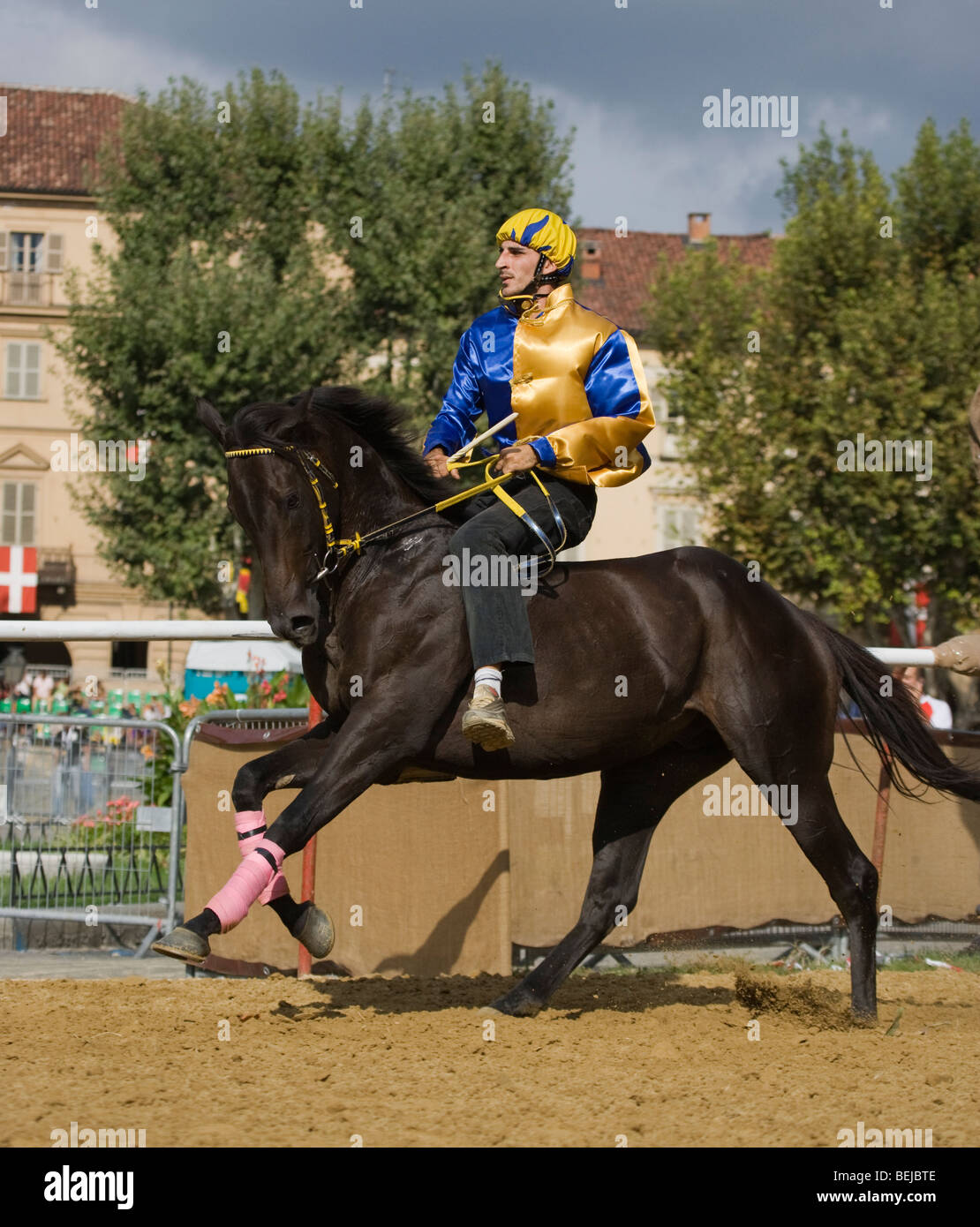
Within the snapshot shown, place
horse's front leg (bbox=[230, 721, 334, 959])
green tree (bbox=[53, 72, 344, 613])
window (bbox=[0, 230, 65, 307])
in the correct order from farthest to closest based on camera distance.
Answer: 1. window (bbox=[0, 230, 65, 307])
2. green tree (bbox=[53, 72, 344, 613])
3. horse's front leg (bbox=[230, 721, 334, 959])

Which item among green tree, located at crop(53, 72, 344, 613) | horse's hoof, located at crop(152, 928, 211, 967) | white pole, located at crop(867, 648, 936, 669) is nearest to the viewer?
horse's hoof, located at crop(152, 928, 211, 967)

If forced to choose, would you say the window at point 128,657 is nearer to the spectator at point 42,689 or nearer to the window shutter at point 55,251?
the window shutter at point 55,251

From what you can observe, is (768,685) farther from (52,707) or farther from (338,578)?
(52,707)

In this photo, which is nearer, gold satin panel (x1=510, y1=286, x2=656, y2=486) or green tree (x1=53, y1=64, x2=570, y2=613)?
gold satin panel (x1=510, y1=286, x2=656, y2=486)

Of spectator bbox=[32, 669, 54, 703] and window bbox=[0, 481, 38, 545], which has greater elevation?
window bbox=[0, 481, 38, 545]

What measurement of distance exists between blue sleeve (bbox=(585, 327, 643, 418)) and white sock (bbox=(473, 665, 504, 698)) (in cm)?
125

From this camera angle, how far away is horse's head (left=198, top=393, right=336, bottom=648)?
5441mm

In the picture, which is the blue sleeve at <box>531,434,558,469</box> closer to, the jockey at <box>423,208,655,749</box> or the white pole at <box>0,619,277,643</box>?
the jockey at <box>423,208,655,749</box>

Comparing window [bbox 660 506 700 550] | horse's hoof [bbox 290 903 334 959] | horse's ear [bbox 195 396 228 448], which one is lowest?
horse's hoof [bbox 290 903 334 959]

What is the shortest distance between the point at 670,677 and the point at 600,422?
1.11m

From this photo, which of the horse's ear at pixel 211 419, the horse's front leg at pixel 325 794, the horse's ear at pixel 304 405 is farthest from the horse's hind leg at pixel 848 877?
the horse's ear at pixel 211 419

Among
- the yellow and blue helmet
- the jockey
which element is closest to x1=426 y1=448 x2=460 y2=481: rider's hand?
the jockey
